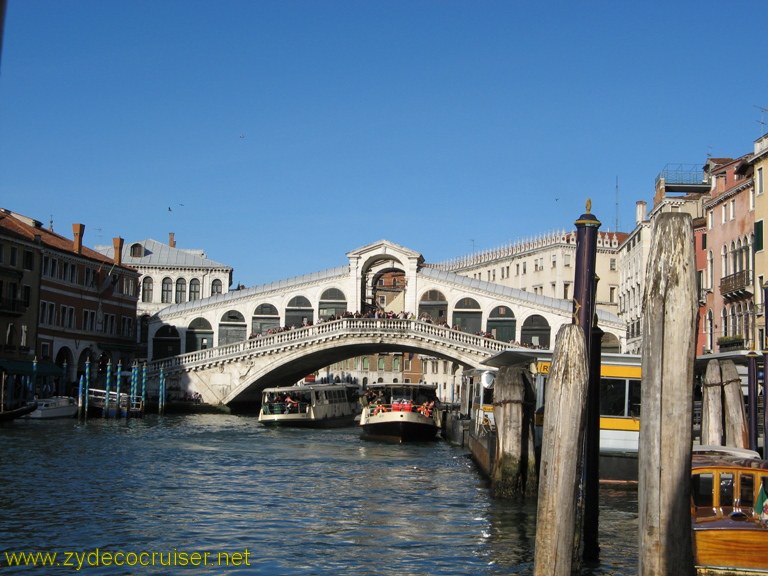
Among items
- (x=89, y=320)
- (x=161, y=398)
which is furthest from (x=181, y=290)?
(x=161, y=398)

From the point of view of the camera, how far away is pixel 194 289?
50031mm

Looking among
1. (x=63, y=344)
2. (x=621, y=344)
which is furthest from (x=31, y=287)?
(x=621, y=344)

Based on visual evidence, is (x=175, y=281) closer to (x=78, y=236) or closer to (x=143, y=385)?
(x=78, y=236)

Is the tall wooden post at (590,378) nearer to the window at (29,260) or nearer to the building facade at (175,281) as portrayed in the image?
the window at (29,260)

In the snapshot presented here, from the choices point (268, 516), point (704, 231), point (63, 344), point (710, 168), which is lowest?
point (268, 516)

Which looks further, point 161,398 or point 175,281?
point 175,281

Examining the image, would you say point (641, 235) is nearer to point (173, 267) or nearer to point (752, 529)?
point (173, 267)

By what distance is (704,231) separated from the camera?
3120 centimetres

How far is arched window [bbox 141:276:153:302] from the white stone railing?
1157 cm

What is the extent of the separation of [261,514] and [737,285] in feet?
58.3

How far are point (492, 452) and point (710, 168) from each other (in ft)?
66.7

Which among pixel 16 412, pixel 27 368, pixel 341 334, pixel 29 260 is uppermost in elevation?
pixel 29 260

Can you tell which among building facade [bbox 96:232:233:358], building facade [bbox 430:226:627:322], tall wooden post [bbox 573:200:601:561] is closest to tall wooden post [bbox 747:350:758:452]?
tall wooden post [bbox 573:200:601:561]

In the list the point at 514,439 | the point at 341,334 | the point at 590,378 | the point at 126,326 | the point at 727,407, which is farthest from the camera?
the point at 126,326
